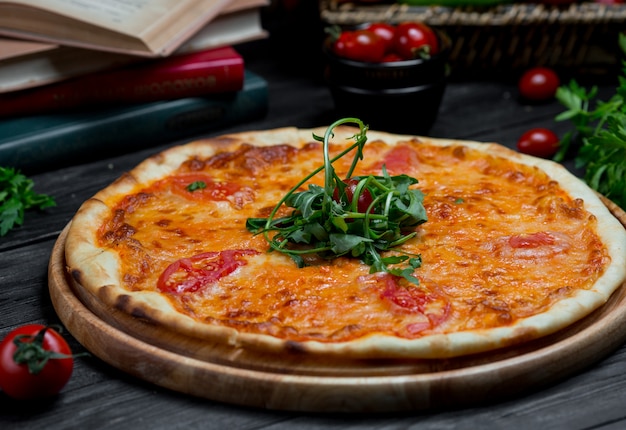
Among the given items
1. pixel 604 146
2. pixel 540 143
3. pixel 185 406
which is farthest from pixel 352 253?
pixel 540 143

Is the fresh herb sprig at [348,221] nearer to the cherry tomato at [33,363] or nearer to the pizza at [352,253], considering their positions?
the pizza at [352,253]

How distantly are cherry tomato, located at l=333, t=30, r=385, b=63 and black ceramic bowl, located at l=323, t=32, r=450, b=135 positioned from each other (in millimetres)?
45

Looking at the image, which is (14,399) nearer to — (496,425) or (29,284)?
(29,284)

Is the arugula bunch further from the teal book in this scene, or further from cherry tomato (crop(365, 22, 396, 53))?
the teal book

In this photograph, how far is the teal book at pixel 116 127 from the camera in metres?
4.50

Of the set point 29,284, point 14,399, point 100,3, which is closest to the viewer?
point 14,399

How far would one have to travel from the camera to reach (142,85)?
481 cm

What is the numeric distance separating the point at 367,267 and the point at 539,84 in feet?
8.95

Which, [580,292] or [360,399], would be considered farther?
[580,292]

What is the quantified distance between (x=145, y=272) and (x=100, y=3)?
2208mm

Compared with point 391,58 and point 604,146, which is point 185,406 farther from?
point 391,58

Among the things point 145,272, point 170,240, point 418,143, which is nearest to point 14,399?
point 145,272

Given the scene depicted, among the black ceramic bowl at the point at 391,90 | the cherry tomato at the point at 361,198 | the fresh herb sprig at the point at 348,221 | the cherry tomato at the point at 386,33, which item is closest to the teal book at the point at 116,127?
the black ceramic bowl at the point at 391,90

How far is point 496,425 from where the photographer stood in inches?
100
